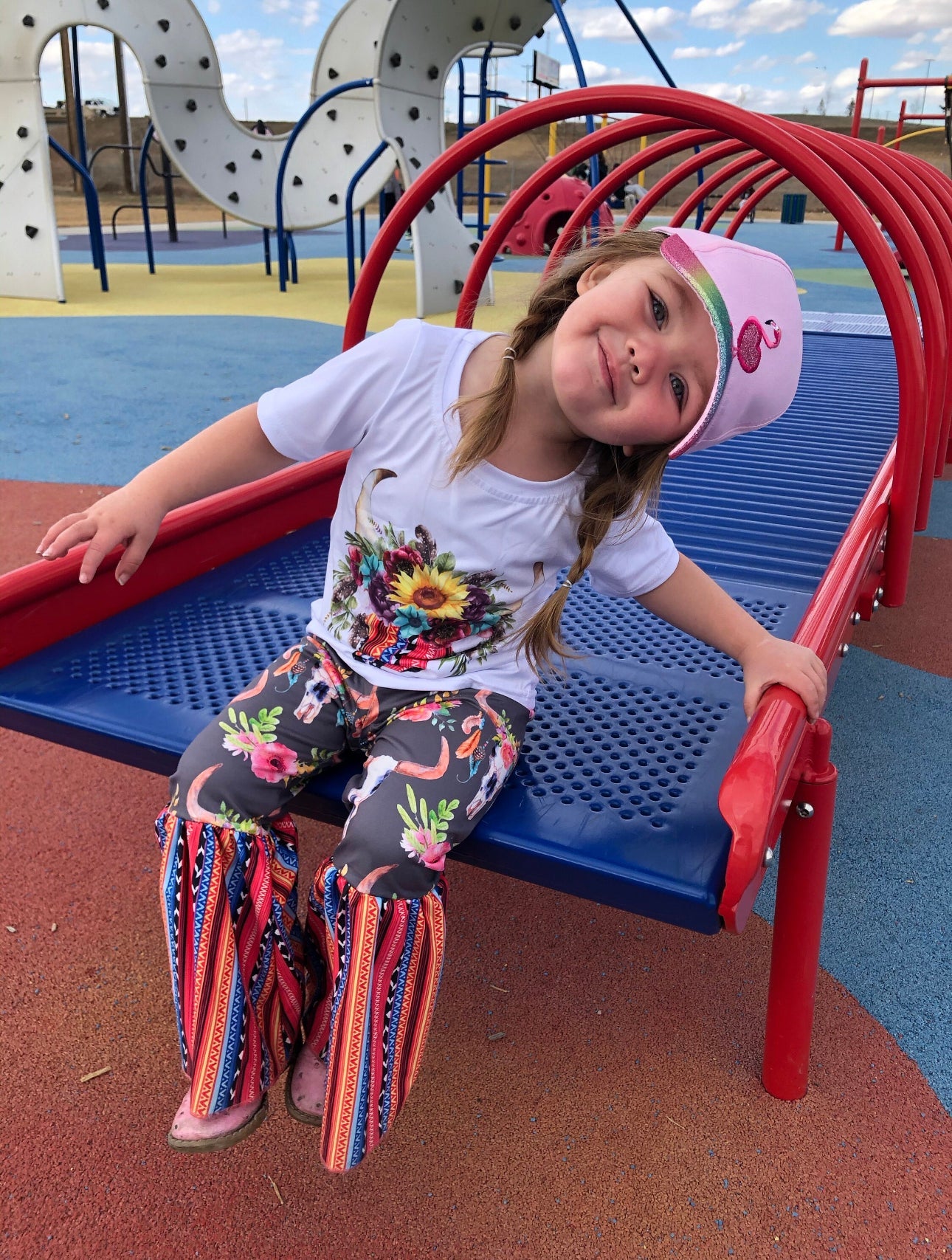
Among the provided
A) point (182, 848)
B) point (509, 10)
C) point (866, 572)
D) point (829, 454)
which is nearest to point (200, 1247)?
point (182, 848)

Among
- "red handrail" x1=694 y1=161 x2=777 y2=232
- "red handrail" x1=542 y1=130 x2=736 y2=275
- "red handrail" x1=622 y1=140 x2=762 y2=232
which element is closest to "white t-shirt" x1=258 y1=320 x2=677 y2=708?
"red handrail" x1=542 y1=130 x2=736 y2=275

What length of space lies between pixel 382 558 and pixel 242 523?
2.32 ft

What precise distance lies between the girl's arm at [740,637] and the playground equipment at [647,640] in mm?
33

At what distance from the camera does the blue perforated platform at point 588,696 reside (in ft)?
3.29

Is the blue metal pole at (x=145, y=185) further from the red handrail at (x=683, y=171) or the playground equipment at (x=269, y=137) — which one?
the red handrail at (x=683, y=171)

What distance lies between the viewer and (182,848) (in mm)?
1000

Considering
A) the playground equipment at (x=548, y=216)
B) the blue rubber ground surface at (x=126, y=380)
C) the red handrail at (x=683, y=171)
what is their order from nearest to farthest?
the red handrail at (x=683, y=171) → the blue rubber ground surface at (x=126, y=380) → the playground equipment at (x=548, y=216)

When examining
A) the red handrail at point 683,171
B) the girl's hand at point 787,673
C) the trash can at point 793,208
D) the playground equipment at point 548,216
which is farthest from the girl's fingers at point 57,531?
the trash can at point 793,208

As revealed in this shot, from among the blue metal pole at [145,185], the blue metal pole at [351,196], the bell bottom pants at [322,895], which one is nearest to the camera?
the bell bottom pants at [322,895]

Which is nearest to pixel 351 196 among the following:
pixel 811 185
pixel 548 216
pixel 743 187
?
pixel 548 216

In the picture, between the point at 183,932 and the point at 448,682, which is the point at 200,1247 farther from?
the point at 448,682

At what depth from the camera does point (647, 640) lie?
1.57 metres

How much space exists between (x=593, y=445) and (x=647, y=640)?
0.53 metres

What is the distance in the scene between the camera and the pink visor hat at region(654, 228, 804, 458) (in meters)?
0.96
